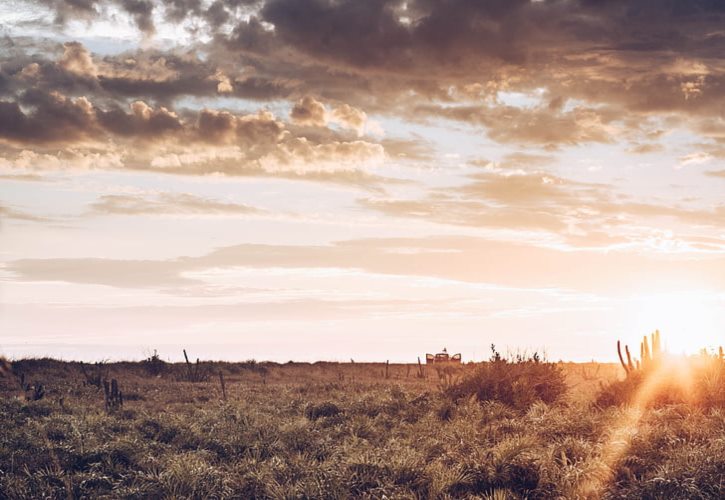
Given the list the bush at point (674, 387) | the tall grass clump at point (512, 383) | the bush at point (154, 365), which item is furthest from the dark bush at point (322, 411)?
the bush at point (154, 365)

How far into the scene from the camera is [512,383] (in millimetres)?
26734

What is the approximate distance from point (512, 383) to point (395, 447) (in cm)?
1092

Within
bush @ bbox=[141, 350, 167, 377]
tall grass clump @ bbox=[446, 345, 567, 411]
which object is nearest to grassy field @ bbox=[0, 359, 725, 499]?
tall grass clump @ bbox=[446, 345, 567, 411]

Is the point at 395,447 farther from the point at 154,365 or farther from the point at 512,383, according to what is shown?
the point at 154,365

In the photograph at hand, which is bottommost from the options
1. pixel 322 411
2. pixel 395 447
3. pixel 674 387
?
pixel 395 447

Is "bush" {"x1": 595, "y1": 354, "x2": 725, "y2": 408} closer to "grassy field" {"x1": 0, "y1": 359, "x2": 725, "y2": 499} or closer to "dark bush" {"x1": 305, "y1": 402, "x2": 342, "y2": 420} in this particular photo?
"grassy field" {"x1": 0, "y1": 359, "x2": 725, "y2": 499}

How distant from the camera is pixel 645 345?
111ft

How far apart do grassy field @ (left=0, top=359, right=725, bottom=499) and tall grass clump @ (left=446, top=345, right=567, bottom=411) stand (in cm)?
6

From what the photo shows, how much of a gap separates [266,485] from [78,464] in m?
5.51

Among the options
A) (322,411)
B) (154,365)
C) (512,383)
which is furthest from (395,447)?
(154,365)

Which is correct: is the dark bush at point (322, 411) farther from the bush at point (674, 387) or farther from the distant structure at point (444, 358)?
the distant structure at point (444, 358)

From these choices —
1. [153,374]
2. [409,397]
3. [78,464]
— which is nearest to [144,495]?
[78,464]

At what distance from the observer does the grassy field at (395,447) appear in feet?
44.6

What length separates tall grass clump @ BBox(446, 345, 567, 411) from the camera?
26.2m
